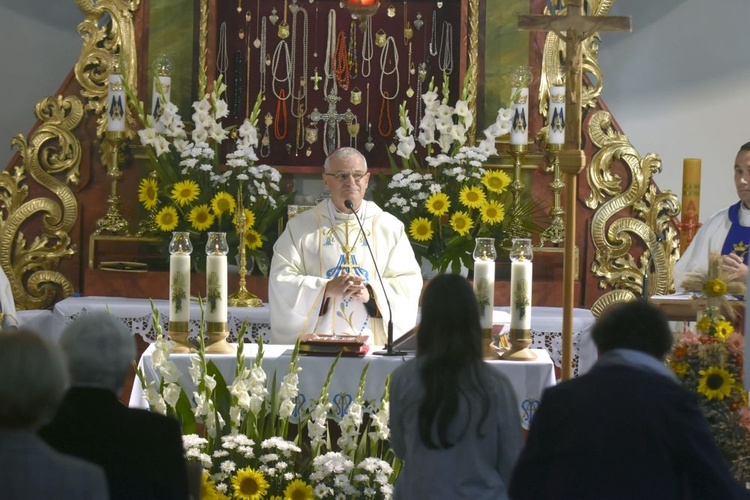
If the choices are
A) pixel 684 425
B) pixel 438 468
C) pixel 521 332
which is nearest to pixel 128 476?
pixel 438 468

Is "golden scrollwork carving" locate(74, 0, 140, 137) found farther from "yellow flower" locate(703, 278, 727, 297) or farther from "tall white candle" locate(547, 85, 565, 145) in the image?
"yellow flower" locate(703, 278, 727, 297)

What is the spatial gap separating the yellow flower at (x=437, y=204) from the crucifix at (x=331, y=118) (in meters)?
1.23

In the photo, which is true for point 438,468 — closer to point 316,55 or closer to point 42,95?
point 316,55

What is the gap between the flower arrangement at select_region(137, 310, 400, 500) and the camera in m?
5.35

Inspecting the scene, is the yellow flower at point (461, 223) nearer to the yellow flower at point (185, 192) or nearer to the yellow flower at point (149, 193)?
the yellow flower at point (185, 192)

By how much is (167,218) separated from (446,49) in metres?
2.49

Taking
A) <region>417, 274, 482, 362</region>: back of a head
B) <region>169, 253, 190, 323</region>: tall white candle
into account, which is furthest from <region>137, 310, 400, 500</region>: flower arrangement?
<region>417, 274, 482, 362</region>: back of a head

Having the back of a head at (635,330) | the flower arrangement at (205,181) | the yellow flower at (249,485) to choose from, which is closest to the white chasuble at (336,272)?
the flower arrangement at (205,181)

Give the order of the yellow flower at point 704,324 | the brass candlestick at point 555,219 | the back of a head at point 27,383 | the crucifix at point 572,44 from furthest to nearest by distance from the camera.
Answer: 1. the brass candlestick at point 555,219
2. the crucifix at point 572,44
3. the yellow flower at point 704,324
4. the back of a head at point 27,383

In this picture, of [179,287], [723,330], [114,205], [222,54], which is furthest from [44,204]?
[723,330]

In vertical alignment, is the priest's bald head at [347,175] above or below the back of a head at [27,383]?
above

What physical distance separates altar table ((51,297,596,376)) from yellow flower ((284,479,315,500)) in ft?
10.5

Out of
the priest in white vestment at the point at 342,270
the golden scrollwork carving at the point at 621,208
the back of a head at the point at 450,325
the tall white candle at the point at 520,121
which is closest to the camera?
the back of a head at the point at 450,325

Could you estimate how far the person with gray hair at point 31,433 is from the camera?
324 centimetres
